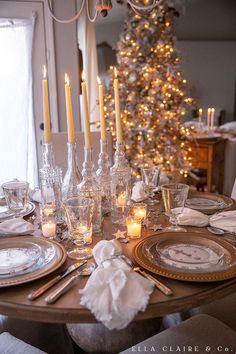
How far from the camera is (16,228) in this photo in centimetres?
126

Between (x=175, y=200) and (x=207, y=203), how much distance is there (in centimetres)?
38

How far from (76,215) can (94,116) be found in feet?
11.4

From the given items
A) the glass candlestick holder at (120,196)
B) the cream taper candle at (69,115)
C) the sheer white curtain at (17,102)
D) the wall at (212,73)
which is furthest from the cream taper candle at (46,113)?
the wall at (212,73)

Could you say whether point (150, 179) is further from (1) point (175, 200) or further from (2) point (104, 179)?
(1) point (175, 200)

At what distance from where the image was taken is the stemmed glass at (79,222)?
1072mm

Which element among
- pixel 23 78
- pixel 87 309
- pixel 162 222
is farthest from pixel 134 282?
pixel 23 78

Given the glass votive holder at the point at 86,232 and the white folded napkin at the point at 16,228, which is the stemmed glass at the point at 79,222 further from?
the white folded napkin at the point at 16,228

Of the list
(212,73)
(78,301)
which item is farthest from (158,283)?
(212,73)

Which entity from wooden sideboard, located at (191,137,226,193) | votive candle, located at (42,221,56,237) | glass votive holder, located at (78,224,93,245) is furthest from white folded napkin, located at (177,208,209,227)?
wooden sideboard, located at (191,137,226,193)

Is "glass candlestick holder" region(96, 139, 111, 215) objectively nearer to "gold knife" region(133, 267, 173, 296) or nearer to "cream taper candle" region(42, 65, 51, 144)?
"cream taper candle" region(42, 65, 51, 144)

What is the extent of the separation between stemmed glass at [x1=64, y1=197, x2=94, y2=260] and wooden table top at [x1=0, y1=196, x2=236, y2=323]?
16 cm

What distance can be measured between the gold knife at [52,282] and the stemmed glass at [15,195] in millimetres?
482

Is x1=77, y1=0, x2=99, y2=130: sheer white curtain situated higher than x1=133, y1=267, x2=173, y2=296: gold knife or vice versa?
x1=77, y1=0, x2=99, y2=130: sheer white curtain

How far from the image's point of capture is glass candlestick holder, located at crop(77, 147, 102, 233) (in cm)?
127
